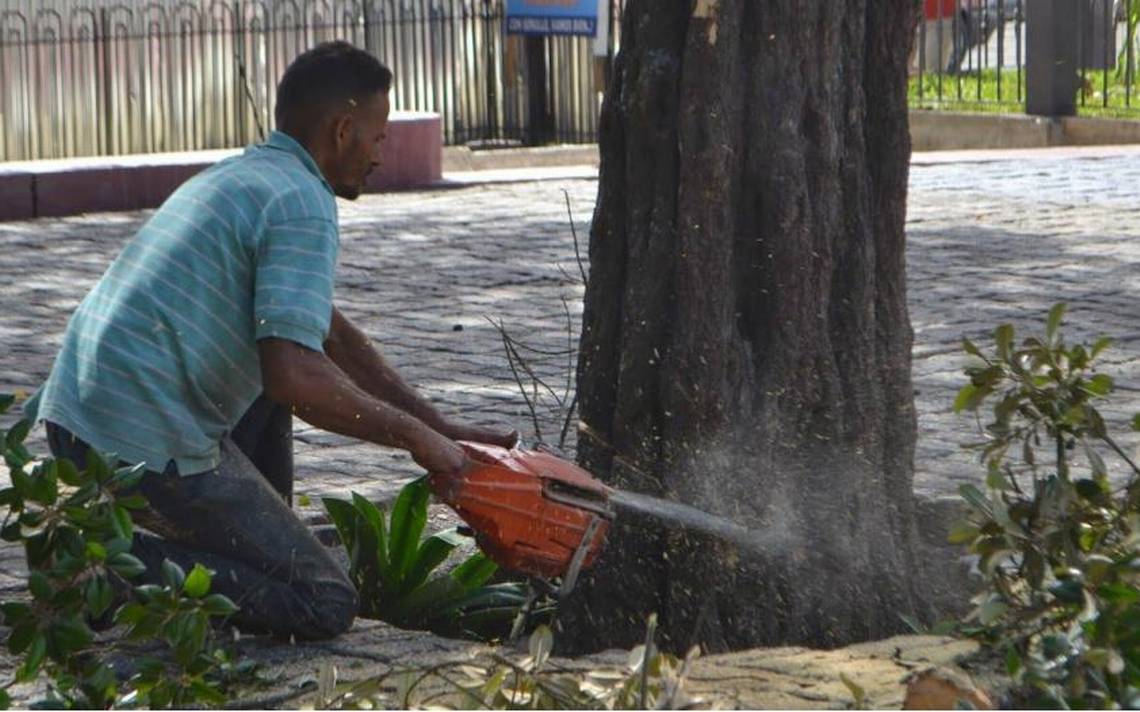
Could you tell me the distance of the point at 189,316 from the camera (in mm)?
4410

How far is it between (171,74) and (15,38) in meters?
1.19

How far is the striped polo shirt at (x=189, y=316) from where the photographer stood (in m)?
4.39

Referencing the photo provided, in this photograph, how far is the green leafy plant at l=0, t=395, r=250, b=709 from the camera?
3.51m

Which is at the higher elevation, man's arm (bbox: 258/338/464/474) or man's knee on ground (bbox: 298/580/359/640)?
man's arm (bbox: 258/338/464/474)

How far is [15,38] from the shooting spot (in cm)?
1412

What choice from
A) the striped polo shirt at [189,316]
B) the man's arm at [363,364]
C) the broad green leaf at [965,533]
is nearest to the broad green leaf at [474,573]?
the man's arm at [363,364]

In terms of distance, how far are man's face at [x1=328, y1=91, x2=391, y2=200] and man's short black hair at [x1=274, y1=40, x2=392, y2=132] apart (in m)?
0.03

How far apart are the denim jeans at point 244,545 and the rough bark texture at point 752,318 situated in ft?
2.09

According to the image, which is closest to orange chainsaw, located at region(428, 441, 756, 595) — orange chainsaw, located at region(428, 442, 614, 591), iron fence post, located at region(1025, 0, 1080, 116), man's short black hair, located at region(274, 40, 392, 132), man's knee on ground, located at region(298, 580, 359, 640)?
orange chainsaw, located at region(428, 442, 614, 591)

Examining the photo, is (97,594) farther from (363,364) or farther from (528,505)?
(363,364)

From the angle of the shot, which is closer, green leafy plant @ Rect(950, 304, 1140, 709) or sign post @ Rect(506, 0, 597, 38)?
green leafy plant @ Rect(950, 304, 1140, 709)

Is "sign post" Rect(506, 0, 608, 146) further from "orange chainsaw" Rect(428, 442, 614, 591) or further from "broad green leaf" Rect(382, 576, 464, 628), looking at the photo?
"orange chainsaw" Rect(428, 442, 614, 591)

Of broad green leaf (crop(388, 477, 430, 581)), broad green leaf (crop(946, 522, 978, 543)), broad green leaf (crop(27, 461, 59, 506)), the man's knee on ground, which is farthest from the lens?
broad green leaf (crop(388, 477, 430, 581))

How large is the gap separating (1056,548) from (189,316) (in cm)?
181
